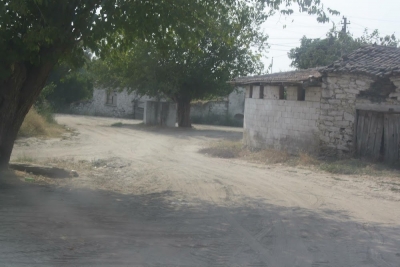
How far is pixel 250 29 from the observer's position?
3241 cm

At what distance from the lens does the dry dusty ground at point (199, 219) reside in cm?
674

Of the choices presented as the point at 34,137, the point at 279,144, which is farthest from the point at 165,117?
the point at 279,144

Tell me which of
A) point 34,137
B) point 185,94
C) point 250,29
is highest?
point 250,29

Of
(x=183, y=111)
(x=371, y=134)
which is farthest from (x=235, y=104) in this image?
(x=371, y=134)

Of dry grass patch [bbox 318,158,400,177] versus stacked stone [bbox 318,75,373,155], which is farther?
stacked stone [bbox 318,75,373,155]

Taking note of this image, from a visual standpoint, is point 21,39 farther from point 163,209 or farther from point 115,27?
point 163,209

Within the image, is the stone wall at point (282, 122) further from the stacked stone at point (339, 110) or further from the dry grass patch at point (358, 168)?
the dry grass patch at point (358, 168)

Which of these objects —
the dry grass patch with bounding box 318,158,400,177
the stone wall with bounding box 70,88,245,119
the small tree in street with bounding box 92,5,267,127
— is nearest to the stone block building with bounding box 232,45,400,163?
the dry grass patch with bounding box 318,158,400,177

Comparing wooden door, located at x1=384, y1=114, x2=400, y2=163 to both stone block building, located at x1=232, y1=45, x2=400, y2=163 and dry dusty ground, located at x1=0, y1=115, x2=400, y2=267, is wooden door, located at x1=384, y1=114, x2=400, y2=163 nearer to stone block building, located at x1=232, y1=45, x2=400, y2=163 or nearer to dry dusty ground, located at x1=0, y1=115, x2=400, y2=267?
stone block building, located at x1=232, y1=45, x2=400, y2=163

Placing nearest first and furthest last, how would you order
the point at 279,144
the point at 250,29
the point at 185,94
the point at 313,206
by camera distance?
the point at 313,206
the point at 279,144
the point at 250,29
the point at 185,94

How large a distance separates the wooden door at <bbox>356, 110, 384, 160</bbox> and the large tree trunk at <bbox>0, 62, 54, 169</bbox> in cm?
1062

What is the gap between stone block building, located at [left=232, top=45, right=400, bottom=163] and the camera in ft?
55.2

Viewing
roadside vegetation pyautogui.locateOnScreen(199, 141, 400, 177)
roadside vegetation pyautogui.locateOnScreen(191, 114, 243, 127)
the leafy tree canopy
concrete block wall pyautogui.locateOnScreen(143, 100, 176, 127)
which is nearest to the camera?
the leafy tree canopy

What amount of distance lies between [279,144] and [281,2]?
395 inches
